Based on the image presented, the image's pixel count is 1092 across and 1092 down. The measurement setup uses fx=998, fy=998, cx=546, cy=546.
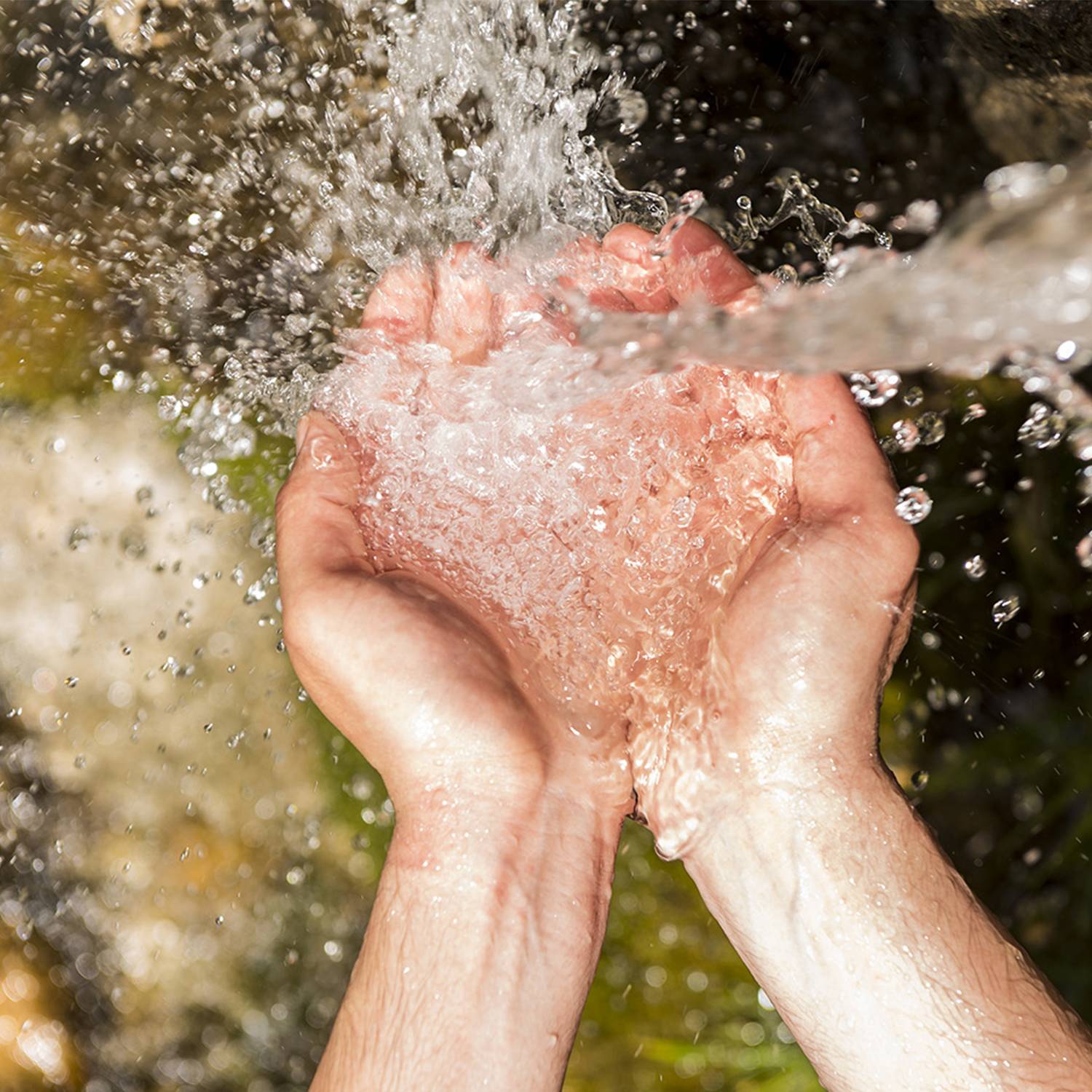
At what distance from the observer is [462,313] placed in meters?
1.52

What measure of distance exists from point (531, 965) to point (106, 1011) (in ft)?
5.23

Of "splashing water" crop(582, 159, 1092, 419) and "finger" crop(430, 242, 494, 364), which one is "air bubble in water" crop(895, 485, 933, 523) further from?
"finger" crop(430, 242, 494, 364)

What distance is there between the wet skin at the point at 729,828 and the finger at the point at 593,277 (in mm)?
213

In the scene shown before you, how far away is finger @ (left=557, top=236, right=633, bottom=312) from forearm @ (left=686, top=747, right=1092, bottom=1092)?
719 mm

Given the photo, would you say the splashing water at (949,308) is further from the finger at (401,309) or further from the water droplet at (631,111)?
the water droplet at (631,111)

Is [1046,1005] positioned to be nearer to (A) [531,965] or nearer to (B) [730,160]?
(A) [531,965]

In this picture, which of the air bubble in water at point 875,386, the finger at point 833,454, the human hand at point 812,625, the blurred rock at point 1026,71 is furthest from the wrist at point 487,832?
the blurred rock at point 1026,71

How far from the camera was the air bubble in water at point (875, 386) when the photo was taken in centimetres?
179

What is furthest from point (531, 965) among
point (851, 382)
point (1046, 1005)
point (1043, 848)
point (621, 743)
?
point (1043, 848)

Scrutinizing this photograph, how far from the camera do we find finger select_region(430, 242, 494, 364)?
1.51 m

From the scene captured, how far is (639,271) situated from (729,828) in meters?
0.83

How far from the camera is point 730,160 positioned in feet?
7.23

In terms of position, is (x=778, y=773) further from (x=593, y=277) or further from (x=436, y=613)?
(x=593, y=277)

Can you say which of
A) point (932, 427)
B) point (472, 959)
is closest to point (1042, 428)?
point (932, 427)
